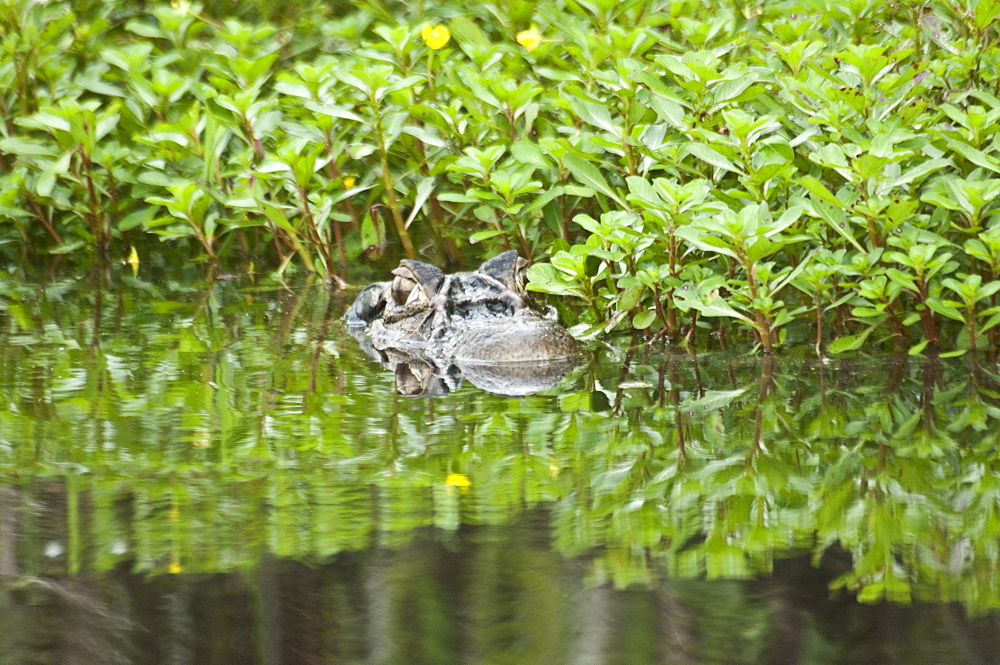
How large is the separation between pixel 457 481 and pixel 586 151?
2096 millimetres

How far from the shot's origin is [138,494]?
257 centimetres

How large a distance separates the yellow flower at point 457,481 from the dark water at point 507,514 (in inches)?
0.5

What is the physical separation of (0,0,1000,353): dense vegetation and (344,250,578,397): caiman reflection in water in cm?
25

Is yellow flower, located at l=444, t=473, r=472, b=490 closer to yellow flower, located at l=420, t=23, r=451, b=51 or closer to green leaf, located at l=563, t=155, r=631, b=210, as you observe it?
green leaf, located at l=563, t=155, r=631, b=210

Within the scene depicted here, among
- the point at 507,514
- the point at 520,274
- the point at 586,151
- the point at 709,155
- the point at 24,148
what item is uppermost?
the point at 24,148

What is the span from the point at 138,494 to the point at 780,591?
1484 mm

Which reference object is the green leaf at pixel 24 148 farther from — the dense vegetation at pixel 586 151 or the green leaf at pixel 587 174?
the green leaf at pixel 587 174

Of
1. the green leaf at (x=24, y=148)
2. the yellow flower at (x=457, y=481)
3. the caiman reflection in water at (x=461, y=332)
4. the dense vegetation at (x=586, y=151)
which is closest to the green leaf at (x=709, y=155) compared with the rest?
the dense vegetation at (x=586, y=151)

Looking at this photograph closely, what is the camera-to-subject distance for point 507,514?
2.41 m

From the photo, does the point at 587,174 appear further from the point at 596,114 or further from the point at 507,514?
the point at 507,514

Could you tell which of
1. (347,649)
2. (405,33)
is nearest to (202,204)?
(405,33)

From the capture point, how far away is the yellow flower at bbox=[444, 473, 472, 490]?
2.63 metres

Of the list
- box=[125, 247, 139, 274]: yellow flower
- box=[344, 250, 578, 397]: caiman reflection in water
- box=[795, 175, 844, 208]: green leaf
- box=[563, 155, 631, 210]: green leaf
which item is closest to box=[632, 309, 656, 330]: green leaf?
box=[344, 250, 578, 397]: caiman reflection in water

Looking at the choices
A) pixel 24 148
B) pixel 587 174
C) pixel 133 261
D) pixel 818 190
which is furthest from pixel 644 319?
pixel 24 148
